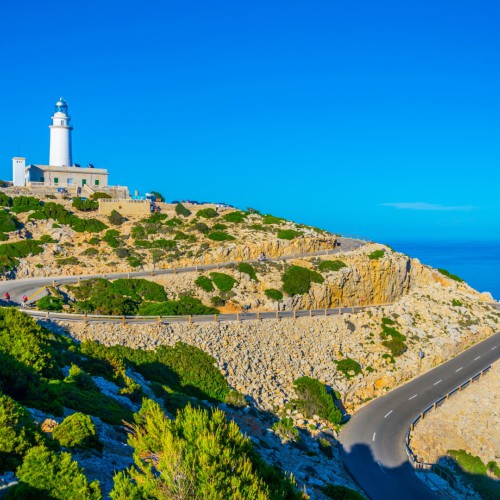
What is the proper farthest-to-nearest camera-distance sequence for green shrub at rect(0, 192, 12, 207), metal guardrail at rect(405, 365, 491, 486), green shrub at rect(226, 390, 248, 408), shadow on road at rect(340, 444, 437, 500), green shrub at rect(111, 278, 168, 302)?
1. green shrub at rect(0, 192, 12, 207)
2. green shrub at rect(111, 278, 168, 302)
3. green shrub at rect(226, 390, 248, 408)
4. metal guardrail at rect(405, 365, 491, 486)
5. shadow on road at rect(340, 444, 437, 500)

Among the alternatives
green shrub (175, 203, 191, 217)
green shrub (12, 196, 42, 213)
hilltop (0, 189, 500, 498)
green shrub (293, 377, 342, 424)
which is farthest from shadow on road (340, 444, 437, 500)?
green shrub (12, 196, 42, 213)

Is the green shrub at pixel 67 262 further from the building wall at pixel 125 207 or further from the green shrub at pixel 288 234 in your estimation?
the green shrub at pixel 288 234

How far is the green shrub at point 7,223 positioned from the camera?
47.7m

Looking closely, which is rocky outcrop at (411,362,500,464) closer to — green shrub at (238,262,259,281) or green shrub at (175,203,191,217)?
green shrub at (238,262,259,281)

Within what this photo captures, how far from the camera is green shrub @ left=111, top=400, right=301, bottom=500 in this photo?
416 inches

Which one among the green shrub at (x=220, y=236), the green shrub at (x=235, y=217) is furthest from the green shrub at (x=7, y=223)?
the green shrub at (x=235, y=217)

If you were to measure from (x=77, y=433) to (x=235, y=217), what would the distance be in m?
44.7

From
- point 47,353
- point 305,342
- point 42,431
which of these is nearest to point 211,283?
point 305,342

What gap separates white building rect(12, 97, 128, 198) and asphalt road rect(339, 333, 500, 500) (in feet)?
142

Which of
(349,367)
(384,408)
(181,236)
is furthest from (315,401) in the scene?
(181,236)

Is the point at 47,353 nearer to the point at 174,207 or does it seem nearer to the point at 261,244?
the point at 261,244

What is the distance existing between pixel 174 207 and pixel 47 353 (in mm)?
41361

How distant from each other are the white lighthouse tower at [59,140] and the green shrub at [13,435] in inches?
2507

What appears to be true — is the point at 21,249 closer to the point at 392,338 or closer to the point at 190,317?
the point at 190,317
